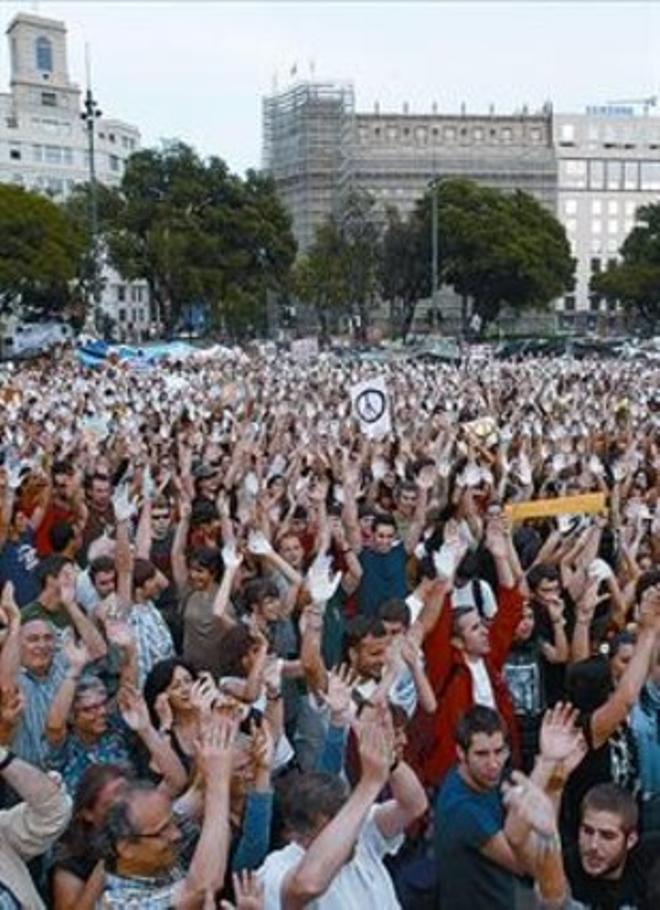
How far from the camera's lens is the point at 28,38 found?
9950cm

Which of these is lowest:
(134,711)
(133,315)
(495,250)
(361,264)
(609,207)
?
(134,711)

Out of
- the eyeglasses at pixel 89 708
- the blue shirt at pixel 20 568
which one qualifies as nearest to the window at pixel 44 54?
the blue shirt at pixel 20 568

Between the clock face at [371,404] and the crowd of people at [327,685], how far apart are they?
113 centimetres

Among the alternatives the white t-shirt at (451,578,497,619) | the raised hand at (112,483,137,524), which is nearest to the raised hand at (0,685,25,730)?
the white t-shirt at (451,578,497,619)

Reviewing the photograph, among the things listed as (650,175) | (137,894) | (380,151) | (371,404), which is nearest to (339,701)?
(137,894)

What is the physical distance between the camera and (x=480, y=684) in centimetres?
487

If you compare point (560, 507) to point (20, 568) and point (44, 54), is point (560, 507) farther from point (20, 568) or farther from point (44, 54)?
point (44, 54)

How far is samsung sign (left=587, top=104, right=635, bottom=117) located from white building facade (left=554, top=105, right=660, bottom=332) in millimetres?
87

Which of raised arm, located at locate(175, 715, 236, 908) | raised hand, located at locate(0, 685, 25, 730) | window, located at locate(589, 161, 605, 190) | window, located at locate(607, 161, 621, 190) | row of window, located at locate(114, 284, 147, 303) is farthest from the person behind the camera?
window, located at locate(607, 161, 621, 190)

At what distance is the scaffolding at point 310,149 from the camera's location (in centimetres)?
8762

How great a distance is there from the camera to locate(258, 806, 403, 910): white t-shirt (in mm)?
3154

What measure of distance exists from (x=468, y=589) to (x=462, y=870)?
7.98 ft

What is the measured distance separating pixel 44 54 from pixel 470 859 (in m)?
105

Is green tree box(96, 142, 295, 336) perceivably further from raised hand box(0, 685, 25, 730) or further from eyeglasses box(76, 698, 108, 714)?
raised hand box(0, 685, 25, 730)
